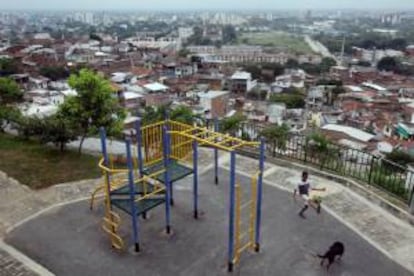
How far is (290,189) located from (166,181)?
13.0 feet

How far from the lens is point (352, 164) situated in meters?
12.4

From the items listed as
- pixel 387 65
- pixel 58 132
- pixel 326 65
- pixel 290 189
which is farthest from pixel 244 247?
pixel 387 65

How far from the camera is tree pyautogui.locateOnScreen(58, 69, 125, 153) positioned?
464 inches

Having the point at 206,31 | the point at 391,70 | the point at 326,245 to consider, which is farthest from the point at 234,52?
the point at 326,245

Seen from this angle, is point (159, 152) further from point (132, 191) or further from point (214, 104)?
point (214, 104)

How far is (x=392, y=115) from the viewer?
1736 inches

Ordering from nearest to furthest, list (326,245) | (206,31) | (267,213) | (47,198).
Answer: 1. (326,245)
2. (267,213)
3. (47,198)
4. (206,31)

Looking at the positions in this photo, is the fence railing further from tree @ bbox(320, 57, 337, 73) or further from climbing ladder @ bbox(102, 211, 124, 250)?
tree @ bbox(320, 57, 337, 73)

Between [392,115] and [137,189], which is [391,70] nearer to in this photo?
[392,115]

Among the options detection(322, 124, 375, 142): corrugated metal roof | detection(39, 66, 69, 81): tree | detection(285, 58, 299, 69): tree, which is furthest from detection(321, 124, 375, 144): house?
detection(285, 58, 299, 69): tree

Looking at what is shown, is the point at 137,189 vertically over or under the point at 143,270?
over

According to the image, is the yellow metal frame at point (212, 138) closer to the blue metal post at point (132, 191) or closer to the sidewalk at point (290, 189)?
the blue metal post at point (132, 191)

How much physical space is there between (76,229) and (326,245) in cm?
543

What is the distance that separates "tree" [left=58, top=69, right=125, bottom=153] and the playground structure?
2903mm
